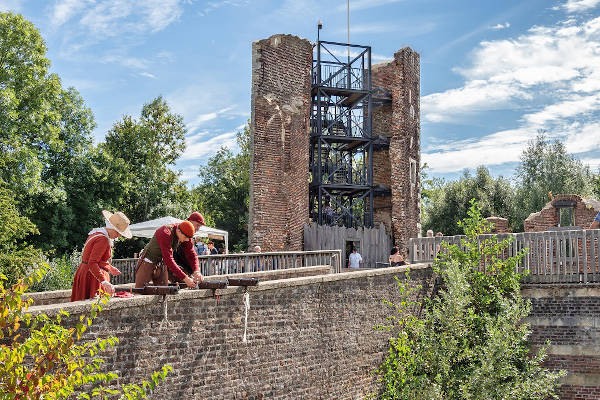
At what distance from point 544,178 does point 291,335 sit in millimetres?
42221

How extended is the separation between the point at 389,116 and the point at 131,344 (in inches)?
882

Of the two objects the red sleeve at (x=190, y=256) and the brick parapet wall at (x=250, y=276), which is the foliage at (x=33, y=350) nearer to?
the brick parapet wall at (x=250, y=276)

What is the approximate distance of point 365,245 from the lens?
25828 millimetres

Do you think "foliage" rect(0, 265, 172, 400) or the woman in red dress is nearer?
"foliage" rect(0, 265, 172, 400)

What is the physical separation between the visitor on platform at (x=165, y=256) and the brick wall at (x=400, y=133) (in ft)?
63.4

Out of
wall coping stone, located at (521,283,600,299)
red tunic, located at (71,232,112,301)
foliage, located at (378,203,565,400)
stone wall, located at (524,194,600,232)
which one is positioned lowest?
foliage, located at (378,203,565,400)

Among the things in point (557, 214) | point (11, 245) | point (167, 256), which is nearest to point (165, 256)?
point (167, 256)

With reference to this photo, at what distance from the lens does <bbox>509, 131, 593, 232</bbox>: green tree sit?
4656 centimetres

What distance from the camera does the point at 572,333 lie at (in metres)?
14.3

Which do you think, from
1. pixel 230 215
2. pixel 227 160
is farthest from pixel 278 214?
pixel 227 160

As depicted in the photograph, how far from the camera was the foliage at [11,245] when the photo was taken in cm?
2516

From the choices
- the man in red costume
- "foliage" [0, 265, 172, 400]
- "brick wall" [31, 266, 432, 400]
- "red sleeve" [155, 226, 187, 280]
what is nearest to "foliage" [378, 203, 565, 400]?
"brick wall" [31, 266, 432, 400]

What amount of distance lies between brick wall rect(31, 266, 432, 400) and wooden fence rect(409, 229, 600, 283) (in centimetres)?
315

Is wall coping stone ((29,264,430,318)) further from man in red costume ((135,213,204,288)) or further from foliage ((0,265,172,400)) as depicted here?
man in red costume ((135,213,204,288))
